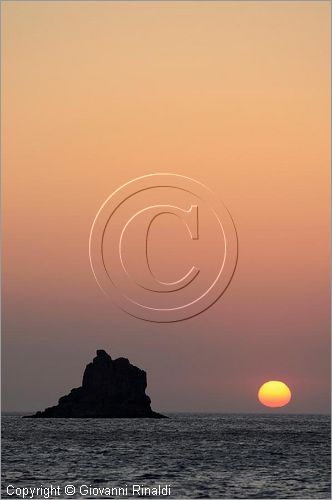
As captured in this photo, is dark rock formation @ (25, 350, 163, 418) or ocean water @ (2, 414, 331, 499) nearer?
ocean water @ (2, 414, 331, 499)

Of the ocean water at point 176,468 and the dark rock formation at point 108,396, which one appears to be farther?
the dark rock formation at point 108,396

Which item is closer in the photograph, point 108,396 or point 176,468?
point 176,468

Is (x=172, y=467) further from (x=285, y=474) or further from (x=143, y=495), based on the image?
(x=143, y=495)

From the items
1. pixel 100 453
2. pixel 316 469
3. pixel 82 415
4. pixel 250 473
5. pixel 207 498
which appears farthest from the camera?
pixel 82 415

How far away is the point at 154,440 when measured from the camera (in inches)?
3915

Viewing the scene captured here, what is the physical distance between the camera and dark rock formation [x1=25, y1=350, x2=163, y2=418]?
179 meters

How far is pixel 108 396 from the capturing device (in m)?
184

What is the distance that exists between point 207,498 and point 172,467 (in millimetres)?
17458

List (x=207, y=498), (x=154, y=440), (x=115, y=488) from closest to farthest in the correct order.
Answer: (x=207, y=498) < (x=115, y=488) < (x=154, y=440)

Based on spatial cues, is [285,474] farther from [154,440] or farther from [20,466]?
[154,440]

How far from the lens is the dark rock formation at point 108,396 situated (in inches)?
7042

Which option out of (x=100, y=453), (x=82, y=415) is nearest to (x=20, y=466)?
(x=100, y=453)

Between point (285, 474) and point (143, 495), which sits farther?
point (285, 474)

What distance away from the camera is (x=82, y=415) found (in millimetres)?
182375
